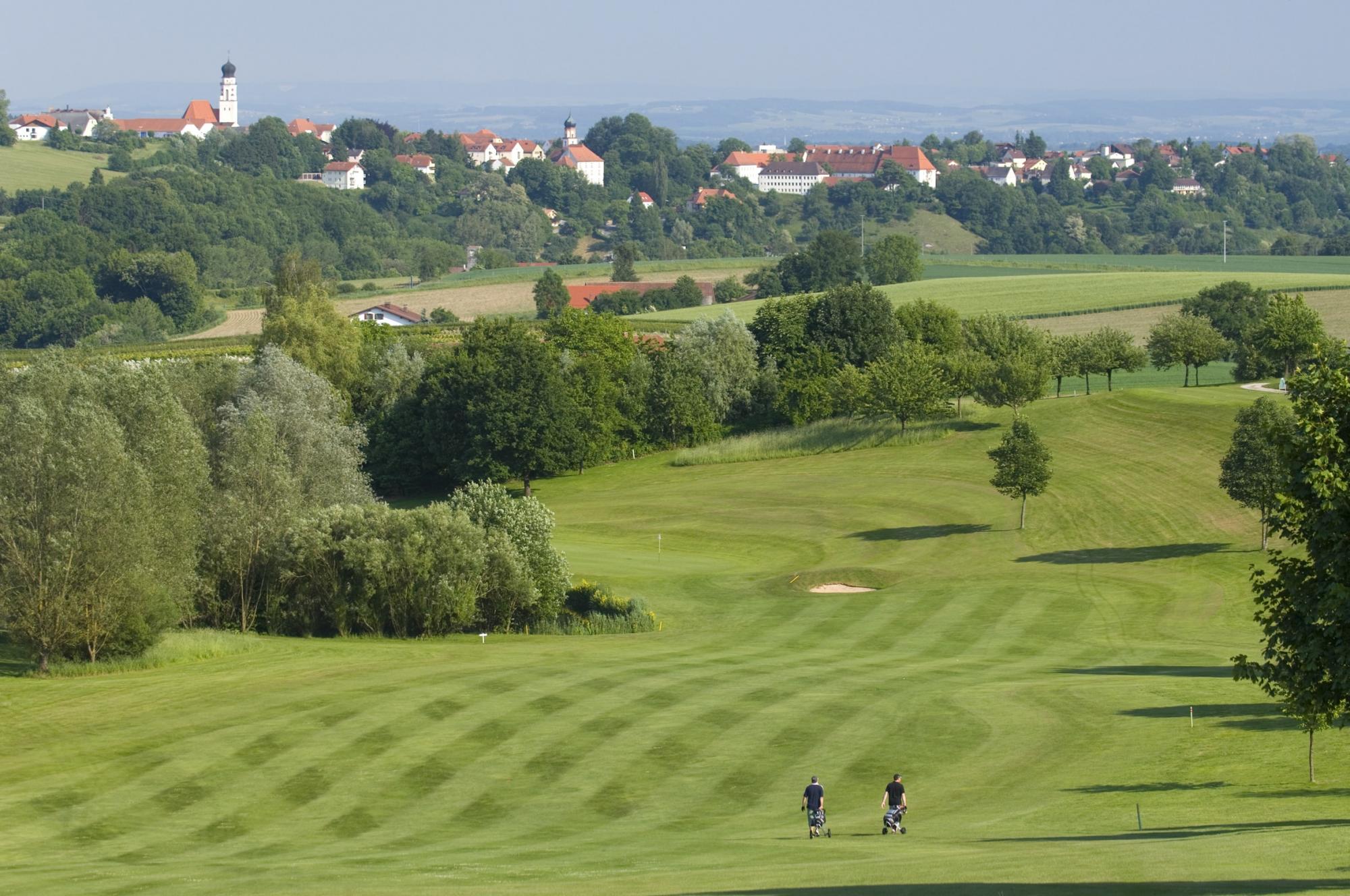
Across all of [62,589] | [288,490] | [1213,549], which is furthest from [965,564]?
[62,589]

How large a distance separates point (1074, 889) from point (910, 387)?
69.8 m

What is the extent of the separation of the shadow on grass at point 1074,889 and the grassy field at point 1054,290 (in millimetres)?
117233

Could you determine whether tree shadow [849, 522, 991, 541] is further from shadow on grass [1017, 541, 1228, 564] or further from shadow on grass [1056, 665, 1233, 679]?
shadow on grass [1056, 665, 1233, 679]

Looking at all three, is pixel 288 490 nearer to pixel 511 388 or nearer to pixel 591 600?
pixel 591 600

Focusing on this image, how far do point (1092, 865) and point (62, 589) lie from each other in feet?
124

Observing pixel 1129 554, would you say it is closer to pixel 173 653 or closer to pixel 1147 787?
pixel 1147 787

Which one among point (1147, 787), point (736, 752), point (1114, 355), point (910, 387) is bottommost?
point (736, 752)

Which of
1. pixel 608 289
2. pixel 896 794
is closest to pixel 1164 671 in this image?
pixel 896 794

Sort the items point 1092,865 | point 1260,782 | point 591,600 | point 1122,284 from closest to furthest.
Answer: point 1092,865 → point 1260,782 → point 591,600 → point 1122,284

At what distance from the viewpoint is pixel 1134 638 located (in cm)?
5088

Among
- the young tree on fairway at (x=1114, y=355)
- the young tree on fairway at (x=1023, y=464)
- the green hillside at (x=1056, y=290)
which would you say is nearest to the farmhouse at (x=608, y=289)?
the green hillside at (x=1056, y=290)

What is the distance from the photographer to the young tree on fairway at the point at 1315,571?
23500 mm

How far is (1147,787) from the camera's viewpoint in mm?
31625

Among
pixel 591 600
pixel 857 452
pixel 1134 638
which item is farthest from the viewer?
pixel 857 452
